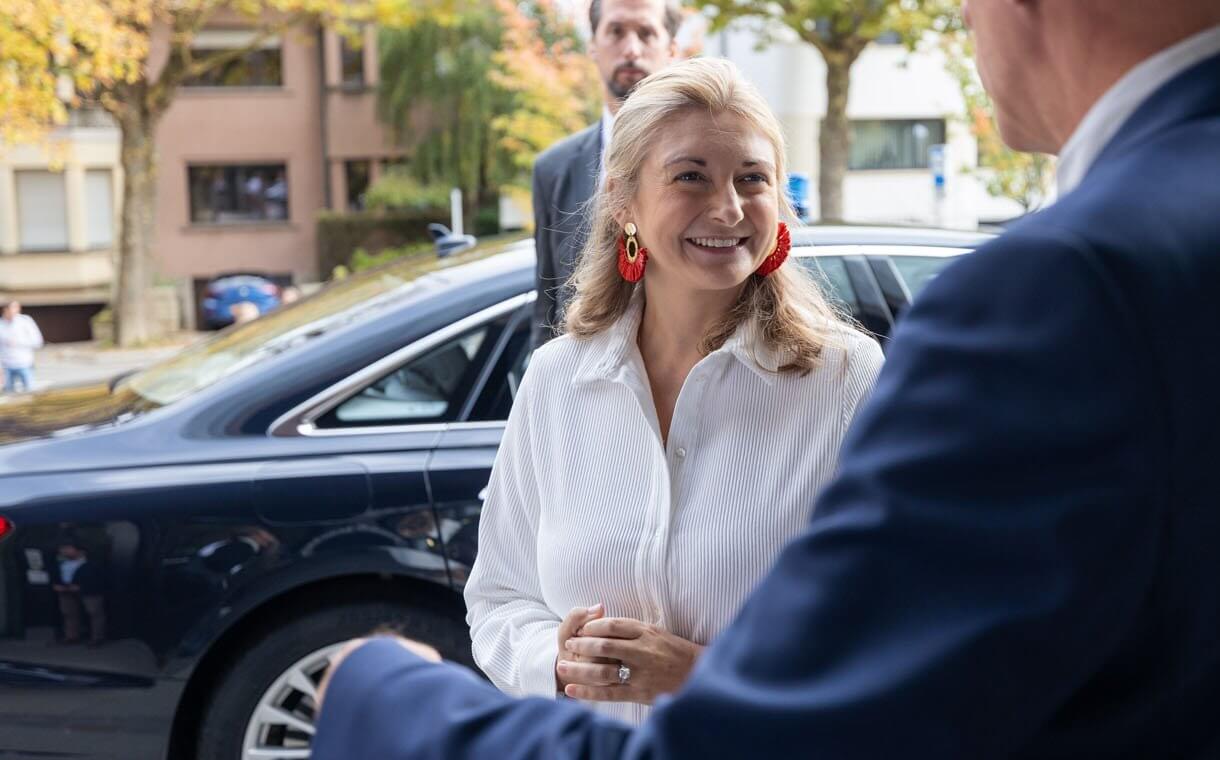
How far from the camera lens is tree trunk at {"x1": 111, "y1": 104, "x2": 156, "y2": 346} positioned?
27031 millimetres

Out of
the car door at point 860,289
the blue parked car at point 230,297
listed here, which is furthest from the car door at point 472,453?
the blue parked car at point 230,297

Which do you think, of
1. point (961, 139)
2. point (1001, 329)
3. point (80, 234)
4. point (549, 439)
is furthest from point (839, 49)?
point (80, 234)

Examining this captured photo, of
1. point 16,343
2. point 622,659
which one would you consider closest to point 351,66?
point 16,343

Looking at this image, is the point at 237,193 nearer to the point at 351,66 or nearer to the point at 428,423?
the point at 351,66

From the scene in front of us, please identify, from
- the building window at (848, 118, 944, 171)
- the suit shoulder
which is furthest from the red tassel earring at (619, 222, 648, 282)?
the building window at (848, 118, 944, 171)

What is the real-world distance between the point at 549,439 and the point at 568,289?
4.60 feet

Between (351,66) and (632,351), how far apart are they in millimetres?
39787

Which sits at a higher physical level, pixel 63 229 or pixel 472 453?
pixel 472 453

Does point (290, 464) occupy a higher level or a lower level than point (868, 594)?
lower

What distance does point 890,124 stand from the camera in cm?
3800

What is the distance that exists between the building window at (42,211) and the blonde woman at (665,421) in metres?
38.2

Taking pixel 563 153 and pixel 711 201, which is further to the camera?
pixel 563 153

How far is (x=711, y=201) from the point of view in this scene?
2525 millimetres

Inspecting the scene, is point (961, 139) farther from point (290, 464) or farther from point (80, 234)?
point (290, 464)
